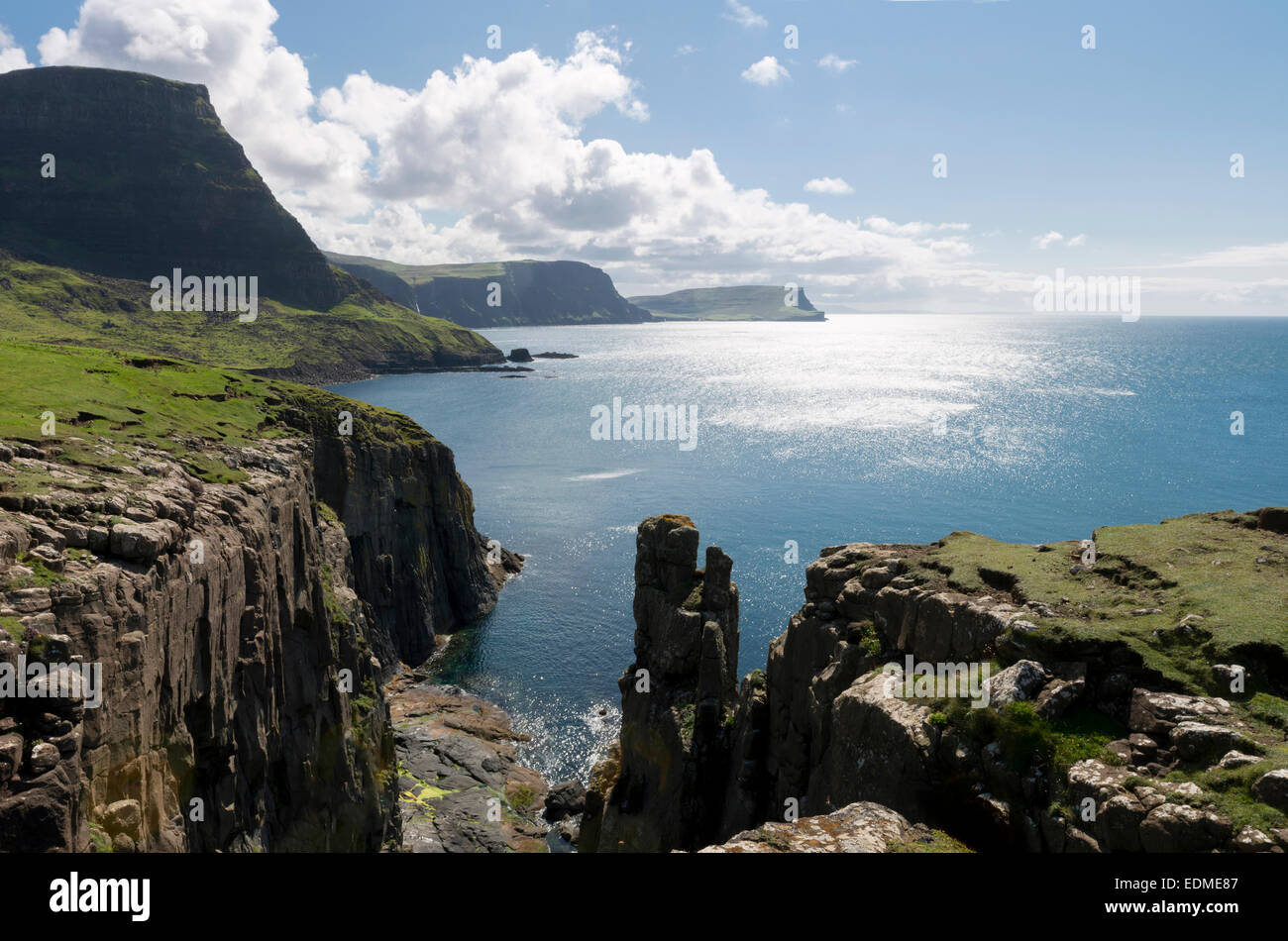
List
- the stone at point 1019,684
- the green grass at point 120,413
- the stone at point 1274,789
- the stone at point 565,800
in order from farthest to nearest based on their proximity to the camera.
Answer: the stone at point 565,800, the green grass at point 120,413, the stone at point 1019,684, the stone at point 1274,789

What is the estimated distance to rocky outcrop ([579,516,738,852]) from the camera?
34.8 meters

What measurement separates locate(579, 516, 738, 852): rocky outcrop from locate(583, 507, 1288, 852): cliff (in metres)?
6.69

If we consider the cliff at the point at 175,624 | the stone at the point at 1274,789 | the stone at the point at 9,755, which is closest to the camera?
the stone at the point at 1274,789

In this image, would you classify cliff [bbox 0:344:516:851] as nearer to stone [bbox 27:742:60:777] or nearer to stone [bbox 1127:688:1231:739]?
stone [bbox 27:742:60:777]

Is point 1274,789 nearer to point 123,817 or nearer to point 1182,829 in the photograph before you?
point 1182,829

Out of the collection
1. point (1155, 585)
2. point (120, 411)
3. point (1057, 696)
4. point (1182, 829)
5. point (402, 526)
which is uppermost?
point (120, 411)

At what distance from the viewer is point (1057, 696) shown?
687 inches

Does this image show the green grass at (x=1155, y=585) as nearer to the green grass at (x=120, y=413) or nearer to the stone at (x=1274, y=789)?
the stone at (x=1274, y=789)

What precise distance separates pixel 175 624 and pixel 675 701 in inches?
899

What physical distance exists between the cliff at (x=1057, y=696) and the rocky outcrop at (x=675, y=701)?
22.0 ft

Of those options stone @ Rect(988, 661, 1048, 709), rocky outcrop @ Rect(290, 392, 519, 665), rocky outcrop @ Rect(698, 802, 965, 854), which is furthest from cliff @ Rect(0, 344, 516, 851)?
stone @ Rect(988, 661, 1048, 709)

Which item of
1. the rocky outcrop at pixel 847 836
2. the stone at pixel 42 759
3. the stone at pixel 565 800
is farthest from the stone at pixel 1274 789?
the stone at pixel 565 800

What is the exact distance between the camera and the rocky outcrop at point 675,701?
114ft

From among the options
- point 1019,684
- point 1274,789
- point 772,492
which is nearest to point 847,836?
point 1019,684
